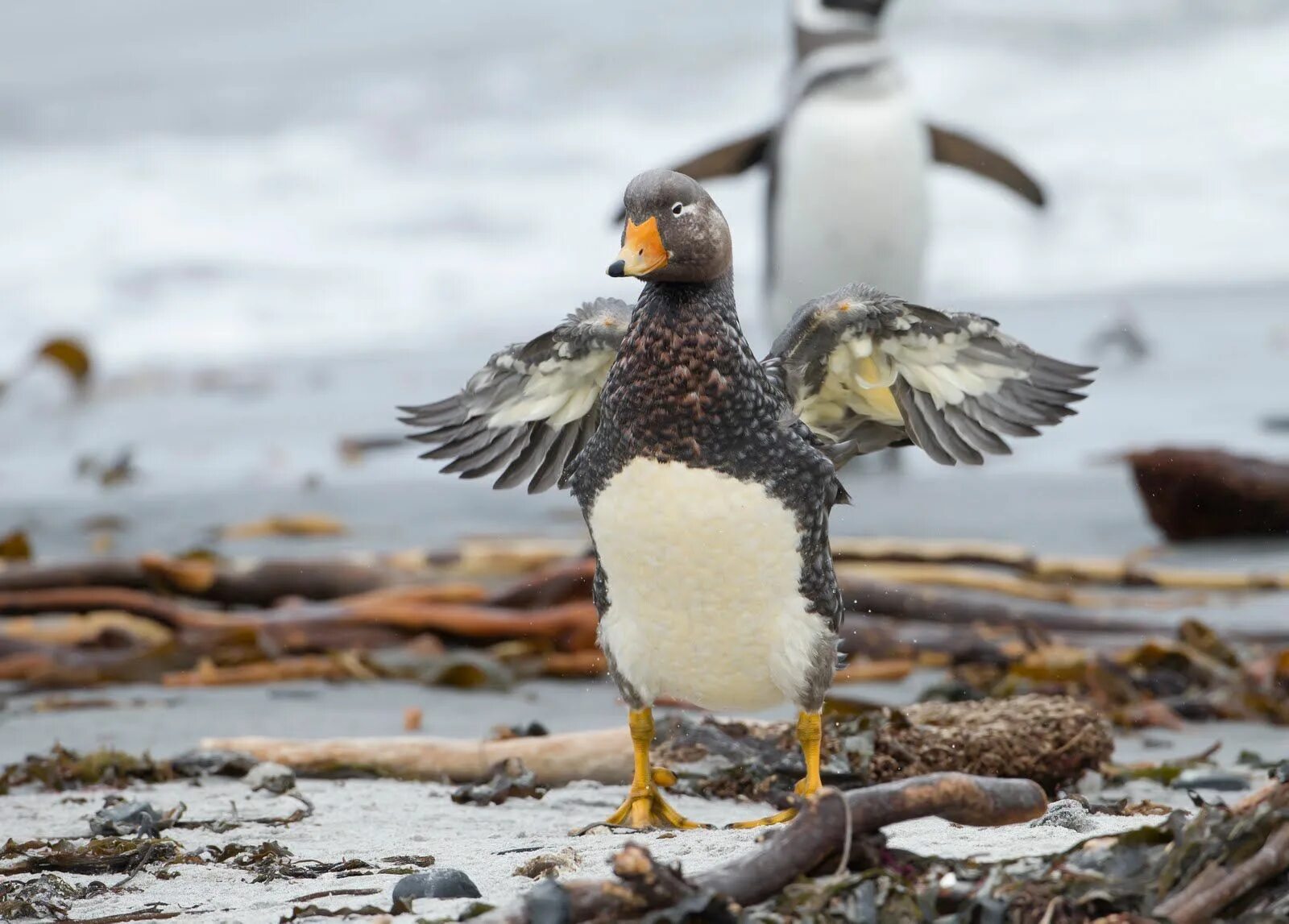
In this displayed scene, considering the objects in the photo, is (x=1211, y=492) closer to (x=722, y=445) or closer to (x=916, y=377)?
(x=916, y=377)

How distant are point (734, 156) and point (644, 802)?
376 inches

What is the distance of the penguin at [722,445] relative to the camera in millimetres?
3180

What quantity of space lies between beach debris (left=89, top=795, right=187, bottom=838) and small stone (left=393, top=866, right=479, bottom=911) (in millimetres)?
931

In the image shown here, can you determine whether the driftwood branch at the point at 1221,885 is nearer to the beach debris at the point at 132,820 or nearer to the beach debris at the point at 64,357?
Result: the beach debris at the point at 132,820

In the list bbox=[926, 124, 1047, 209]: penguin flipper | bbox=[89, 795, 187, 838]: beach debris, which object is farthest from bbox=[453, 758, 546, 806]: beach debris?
bbox=[926, 124, 1047, 209]: penguin flipper

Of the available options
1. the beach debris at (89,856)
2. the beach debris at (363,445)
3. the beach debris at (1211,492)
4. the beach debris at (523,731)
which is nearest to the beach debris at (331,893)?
the beach debris at (89,856)

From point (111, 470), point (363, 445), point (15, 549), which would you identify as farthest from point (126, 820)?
point (363, 445)

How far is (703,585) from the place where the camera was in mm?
3203

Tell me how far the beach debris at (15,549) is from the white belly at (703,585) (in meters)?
4.71

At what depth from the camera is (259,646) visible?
5.79 metres

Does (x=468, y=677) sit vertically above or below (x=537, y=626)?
below

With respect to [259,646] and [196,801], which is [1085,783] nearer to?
[196,801]

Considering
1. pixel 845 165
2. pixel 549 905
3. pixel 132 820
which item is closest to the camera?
pixel 549 905

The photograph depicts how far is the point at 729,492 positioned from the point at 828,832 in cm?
105
